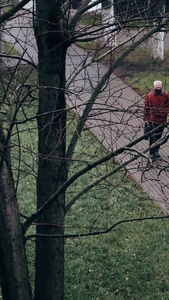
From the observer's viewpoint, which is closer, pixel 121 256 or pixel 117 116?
pixel 117 116

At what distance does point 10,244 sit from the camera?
5.21 metres

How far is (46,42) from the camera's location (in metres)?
5.54

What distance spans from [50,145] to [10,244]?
1242 mm

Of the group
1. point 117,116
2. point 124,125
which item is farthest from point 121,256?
point 124,125

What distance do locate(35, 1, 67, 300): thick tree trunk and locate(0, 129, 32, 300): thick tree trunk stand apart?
44 centimetres

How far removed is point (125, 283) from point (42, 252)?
2312mm

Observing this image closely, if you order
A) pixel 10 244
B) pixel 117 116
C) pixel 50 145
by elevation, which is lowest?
pixel 10 244

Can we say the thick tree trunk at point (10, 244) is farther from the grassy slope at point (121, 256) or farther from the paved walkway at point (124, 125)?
the grassy slope at point (121, 256)

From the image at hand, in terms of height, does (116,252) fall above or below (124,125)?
below

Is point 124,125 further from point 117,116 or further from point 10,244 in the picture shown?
point 10,244

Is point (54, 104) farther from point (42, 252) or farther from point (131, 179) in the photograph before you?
point (131, 179)

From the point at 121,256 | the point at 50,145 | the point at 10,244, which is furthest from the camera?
the point at 121,256

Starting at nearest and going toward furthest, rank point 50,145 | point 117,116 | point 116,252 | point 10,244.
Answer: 1. point 10,244
2. point 50,145
3. point 117,116
4. point 116,252

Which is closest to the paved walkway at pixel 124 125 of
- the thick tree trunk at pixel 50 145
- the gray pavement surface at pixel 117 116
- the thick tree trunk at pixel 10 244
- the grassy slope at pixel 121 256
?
the gray pavement surface at pixel 117 116
